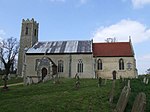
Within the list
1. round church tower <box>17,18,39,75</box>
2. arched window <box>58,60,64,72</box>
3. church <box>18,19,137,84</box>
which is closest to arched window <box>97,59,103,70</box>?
church <box>18,19,137,84</box>

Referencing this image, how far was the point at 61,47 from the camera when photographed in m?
52.8

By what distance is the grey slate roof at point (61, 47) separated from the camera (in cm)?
5084

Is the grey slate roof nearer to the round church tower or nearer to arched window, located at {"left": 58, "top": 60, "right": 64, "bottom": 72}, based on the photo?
arched window, located at {"left": 58, "top": 60, "right": 64, "bottom": 72}

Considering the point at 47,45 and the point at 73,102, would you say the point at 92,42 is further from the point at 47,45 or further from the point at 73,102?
the point at 73,102

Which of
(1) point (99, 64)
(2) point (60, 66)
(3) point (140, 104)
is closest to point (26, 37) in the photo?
(2) point (60, 66)

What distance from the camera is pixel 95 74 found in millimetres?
49812

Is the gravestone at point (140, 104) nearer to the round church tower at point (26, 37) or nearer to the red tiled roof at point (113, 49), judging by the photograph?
the red tiled roof at point (113, 49)

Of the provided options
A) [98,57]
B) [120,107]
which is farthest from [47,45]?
[120,107]

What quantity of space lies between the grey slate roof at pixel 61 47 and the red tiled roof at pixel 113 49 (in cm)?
235

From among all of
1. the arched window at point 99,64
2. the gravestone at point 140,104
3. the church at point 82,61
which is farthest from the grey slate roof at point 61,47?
the gravestone at point 140,104

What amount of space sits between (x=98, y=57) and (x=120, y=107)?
45154 mm

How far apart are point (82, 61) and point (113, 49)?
8322 millimetres

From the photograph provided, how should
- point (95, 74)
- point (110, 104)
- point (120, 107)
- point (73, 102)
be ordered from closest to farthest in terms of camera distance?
point (120, 107)
point (110, 104)
point (73, 102)
point (95, 74)

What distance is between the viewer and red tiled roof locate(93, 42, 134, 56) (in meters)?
50.4
